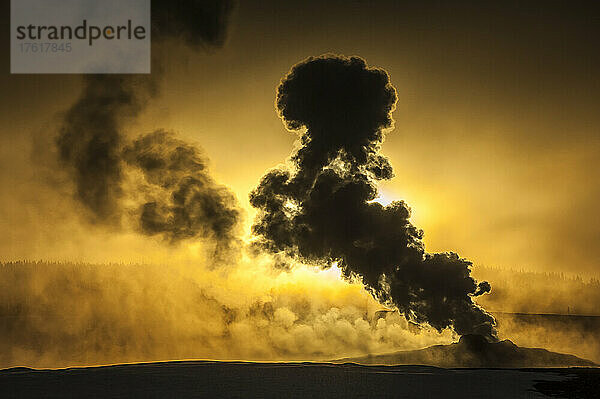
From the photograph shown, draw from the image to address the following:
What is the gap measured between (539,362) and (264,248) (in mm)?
31937

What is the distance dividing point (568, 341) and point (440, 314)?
33.6 metres

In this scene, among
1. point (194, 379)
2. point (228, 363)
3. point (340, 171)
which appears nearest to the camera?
point (194, 379)

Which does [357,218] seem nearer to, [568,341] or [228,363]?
[228,363]

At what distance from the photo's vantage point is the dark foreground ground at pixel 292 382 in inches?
1658

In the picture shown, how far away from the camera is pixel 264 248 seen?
56469 millimetres

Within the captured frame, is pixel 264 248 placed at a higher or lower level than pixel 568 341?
higher

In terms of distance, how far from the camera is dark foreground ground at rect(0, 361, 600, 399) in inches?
1658

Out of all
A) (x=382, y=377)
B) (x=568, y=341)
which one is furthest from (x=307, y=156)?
(x=568, y=341)

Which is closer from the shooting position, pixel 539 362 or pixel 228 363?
pixel 228 363

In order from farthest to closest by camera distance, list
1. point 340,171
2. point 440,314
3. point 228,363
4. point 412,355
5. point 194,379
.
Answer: point 412,355 → point 228,363 → point 340,171 → point 440,314 → point 194,379

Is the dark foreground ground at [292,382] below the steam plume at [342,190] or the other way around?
below

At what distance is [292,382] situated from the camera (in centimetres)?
4684

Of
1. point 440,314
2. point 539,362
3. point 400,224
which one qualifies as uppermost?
point 400,224

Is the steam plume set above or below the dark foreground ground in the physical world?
above
